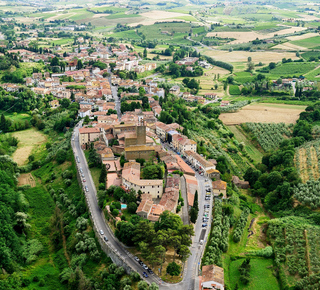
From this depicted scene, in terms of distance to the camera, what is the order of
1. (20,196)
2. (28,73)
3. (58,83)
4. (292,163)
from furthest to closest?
(28,73), (58,83), (292,163), (20,196)

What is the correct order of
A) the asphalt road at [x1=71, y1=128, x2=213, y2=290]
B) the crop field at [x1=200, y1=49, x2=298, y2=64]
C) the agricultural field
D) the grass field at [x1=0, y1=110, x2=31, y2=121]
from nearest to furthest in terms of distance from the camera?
the asphalt road at [x1=71, y1=128, x2=213, y2=290] → the agricultural field → the grass field at [x1=0, y1=110, x2=31, y2=121] → the crop field at [x1=200, y1=49, x2=298, y2=64]

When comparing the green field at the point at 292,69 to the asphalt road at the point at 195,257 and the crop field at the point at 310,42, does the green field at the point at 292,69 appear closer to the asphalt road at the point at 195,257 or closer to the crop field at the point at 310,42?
the crop field at the point at 310,42

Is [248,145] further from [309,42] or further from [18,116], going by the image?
[309,42]

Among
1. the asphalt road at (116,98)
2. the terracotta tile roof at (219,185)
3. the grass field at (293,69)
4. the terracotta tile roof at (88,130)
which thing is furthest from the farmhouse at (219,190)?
the grass field at (293,69)

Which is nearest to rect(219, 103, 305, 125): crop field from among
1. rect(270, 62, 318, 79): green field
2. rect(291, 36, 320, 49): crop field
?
rect(270, 62, 318, 79): green field

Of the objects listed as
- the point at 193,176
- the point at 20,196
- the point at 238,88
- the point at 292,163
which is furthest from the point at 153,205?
the point at 238,88

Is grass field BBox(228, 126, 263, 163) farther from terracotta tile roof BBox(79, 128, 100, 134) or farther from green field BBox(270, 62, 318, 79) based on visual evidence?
green field BBox(270, 62, 318, 79)

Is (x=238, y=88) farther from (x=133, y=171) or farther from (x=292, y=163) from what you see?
(x=133, y=171)
